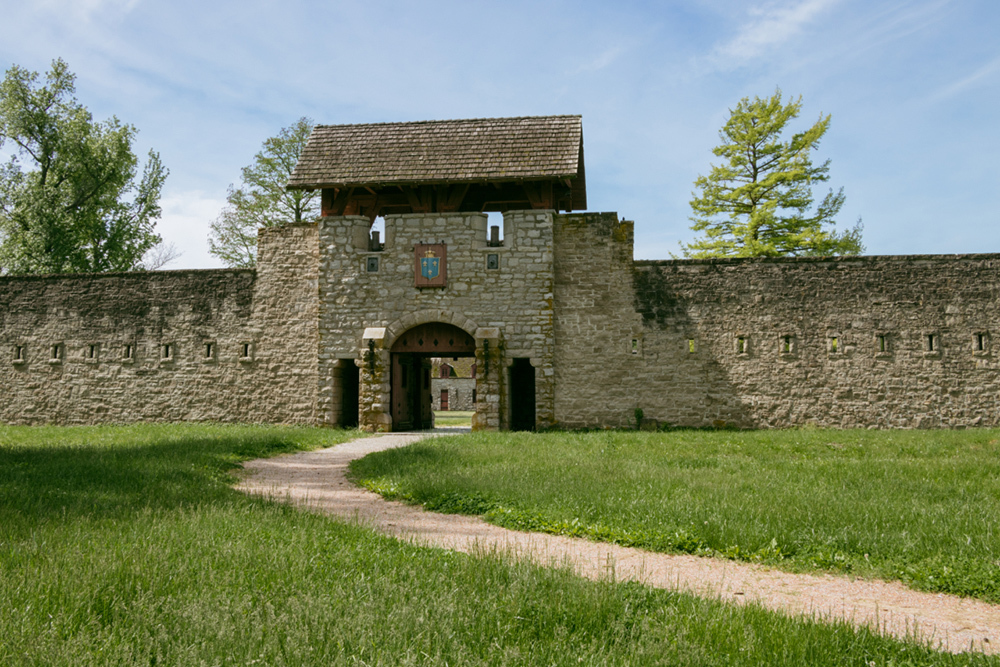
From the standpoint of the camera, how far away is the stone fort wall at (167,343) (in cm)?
1936

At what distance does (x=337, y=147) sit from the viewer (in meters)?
19.6

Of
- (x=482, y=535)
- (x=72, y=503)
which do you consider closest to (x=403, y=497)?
(x=482, y=535)

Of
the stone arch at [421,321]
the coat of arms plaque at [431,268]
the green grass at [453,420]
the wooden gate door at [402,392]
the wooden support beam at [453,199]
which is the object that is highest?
the wooden support beam at [453,199]

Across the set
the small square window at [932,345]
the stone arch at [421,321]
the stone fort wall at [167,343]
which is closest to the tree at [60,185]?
the stone fort wall at [167,343]

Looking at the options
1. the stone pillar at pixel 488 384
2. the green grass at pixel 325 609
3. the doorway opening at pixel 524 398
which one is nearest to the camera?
the green grass at pixel 325 609

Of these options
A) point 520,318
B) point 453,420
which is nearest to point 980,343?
point 520,318

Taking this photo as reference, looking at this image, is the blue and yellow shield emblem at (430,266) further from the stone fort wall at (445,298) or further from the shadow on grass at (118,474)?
the shadow on grass at (118,474)

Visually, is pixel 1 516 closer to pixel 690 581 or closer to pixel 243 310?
pixel 690 581

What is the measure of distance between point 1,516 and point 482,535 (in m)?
4.11

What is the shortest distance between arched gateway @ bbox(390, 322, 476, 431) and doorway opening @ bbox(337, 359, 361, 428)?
1129 millimetres

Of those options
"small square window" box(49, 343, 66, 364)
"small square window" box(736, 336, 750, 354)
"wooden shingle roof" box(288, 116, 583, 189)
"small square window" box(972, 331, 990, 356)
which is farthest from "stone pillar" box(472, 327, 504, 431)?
"small square window" box(49, 343, 66, 364)

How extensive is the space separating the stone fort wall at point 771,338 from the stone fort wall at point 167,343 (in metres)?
7.30

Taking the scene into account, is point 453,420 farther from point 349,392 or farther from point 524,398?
point 349,392

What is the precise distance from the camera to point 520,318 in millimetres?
18141
